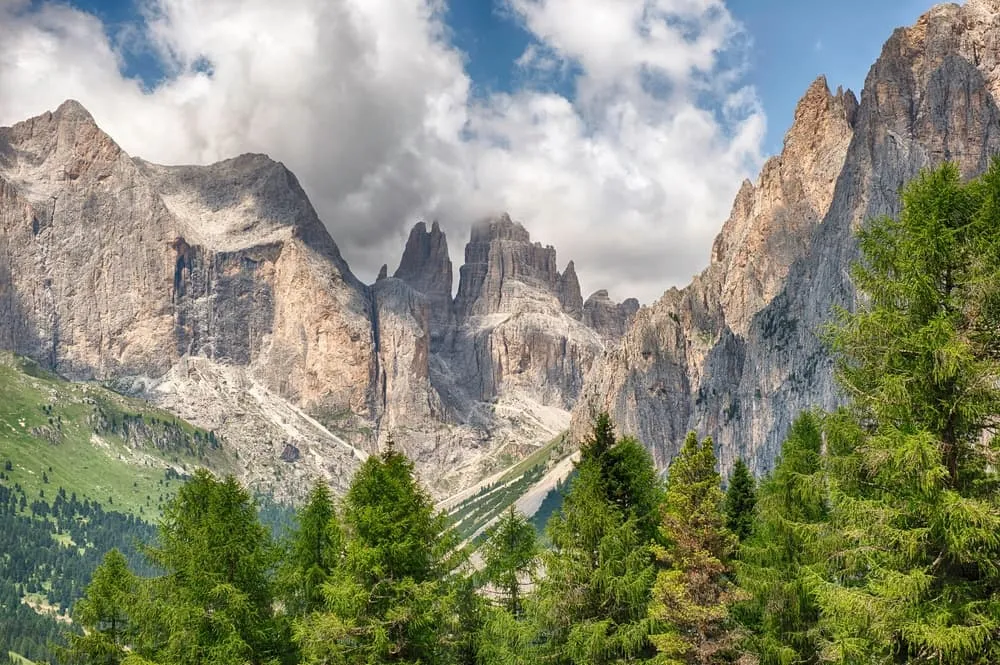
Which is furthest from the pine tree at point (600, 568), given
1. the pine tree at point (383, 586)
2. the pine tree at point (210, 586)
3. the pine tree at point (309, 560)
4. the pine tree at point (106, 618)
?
the pine tree at point (106, 618)

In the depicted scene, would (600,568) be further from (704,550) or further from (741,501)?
(741,501)

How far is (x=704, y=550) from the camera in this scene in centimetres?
2420

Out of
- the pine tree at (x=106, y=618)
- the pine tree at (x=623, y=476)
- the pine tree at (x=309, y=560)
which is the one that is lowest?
the pine tree at (x=106, y=618)

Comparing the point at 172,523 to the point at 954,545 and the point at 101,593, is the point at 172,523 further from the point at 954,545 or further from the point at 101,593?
the point at 954,545

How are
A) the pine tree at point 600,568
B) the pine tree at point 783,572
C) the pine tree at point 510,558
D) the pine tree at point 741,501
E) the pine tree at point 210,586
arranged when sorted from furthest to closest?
the pine tree at point 741,501, the pine tree at point 510,558, the pine tree at point 783,572, the pine tree at point 210,586, the pine tree at point 600,568

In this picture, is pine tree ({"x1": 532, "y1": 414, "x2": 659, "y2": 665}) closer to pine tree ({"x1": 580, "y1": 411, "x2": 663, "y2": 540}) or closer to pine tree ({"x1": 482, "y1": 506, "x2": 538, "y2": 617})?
pine tree ({"x1": 580, "y1": 411, "x2": 663, "y2": 540})

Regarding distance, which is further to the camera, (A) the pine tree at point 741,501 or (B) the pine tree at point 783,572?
(A) the pine tree at point 741,501

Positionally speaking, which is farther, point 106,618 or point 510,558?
point 510,558

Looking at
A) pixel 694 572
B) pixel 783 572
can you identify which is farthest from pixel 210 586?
pixel 783 572

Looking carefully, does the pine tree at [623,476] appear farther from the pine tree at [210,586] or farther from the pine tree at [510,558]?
the pine tree at [210,586]

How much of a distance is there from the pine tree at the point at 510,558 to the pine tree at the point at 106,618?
12660mm

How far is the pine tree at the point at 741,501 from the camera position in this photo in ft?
114

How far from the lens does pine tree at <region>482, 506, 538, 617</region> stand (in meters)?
31.0

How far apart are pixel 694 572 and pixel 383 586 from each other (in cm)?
901
